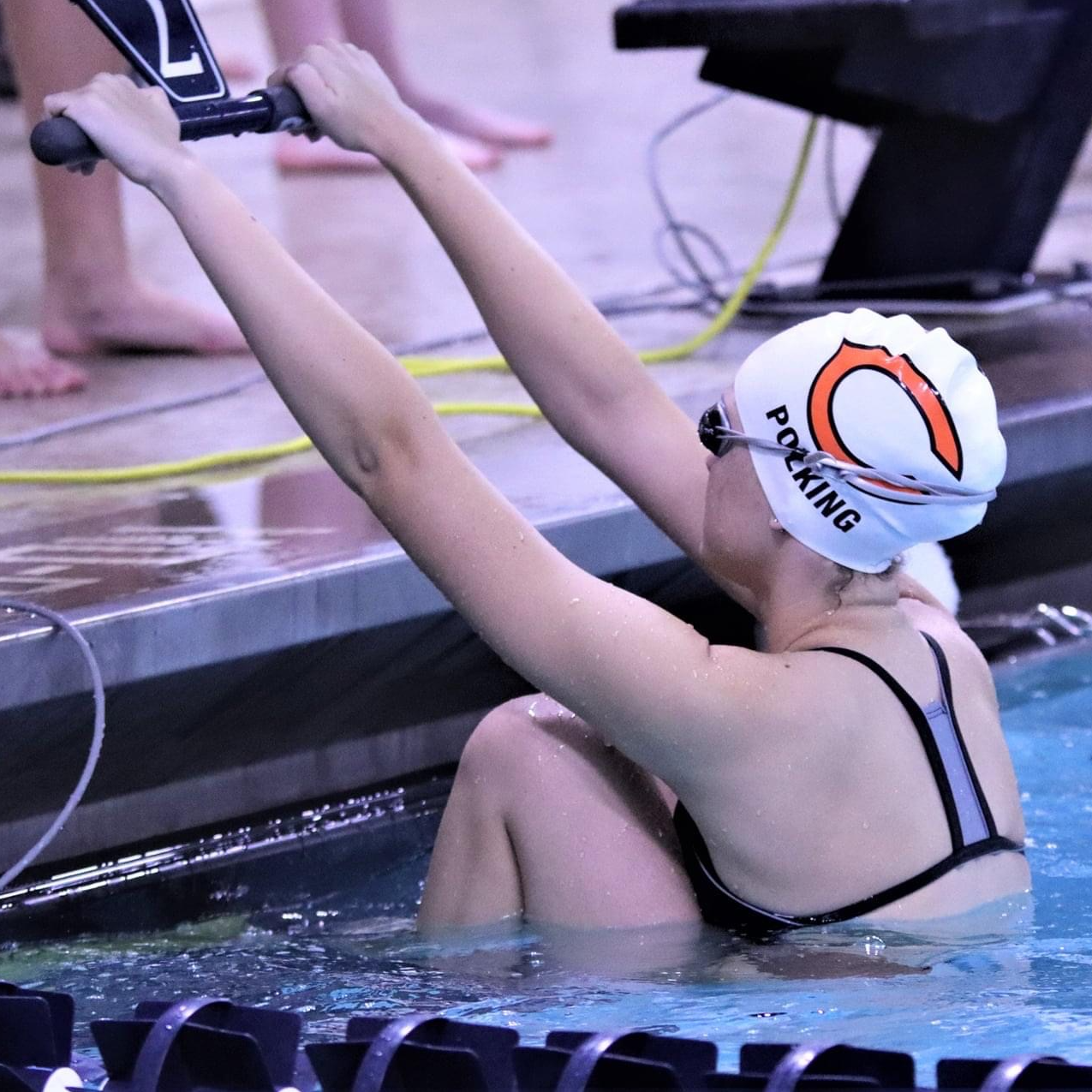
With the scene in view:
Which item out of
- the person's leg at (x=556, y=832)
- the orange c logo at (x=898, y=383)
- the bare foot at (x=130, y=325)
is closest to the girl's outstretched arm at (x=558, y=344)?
the person's leg at (x=556, y=832)

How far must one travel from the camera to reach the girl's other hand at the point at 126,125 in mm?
1863

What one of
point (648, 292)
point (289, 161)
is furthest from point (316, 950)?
point (289, 161)

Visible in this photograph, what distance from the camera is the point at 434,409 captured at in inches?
107

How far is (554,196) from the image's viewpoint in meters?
5.95

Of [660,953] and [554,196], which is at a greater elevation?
[554,196]

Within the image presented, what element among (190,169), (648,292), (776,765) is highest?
(190,169)

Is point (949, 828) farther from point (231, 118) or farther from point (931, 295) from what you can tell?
point (931, 295)

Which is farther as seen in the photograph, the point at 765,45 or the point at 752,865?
the point at 765,45

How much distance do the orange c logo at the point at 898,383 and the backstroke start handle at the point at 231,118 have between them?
0.62m

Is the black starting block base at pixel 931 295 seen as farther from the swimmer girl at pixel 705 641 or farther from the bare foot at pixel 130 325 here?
the swimmer girl at pixel 705 641

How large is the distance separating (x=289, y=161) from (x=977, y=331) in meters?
2.98

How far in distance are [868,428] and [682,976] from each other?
592 millimetres

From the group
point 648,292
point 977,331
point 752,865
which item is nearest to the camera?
point 752,865

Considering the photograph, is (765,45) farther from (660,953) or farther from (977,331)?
(660,953)
